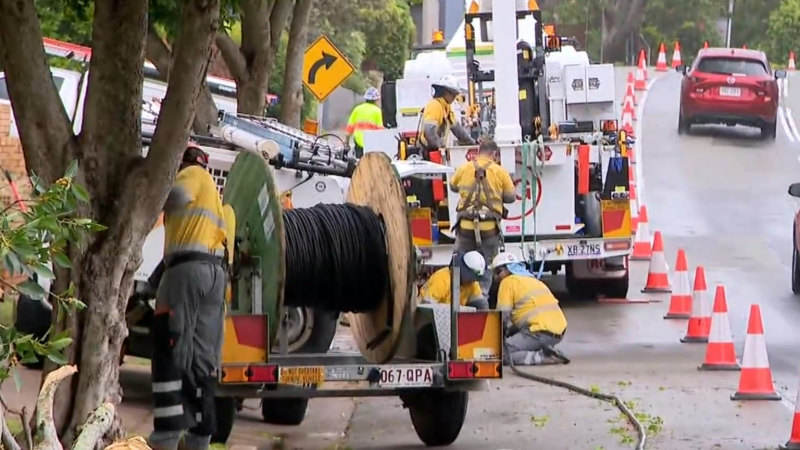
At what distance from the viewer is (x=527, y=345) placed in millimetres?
14086

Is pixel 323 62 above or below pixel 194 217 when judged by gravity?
above

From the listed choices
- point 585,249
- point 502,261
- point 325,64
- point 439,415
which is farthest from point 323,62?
point 439,415

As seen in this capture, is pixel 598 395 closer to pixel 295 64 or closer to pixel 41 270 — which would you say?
pixel 41 270

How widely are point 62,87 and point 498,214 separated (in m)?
4.23

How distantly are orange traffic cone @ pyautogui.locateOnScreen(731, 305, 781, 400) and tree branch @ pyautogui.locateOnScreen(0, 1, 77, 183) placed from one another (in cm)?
588

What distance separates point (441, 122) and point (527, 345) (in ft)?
12.6

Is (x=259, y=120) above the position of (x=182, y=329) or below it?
above

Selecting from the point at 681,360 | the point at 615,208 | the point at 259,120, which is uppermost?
the point at 259,120

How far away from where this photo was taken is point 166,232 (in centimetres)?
955

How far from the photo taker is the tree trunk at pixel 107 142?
816 cm

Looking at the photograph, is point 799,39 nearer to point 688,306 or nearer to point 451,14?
point 451,14

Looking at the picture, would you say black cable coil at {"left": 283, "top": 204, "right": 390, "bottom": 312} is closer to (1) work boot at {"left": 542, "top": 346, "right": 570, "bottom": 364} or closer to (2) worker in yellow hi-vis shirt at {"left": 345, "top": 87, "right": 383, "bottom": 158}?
(1) work boot at {"left": 542, "top": 346, "right": 570, "bottom": 364}

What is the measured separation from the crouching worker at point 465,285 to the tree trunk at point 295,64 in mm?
6367

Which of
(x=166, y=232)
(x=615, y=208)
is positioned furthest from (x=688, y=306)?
(x=166, y=232)
